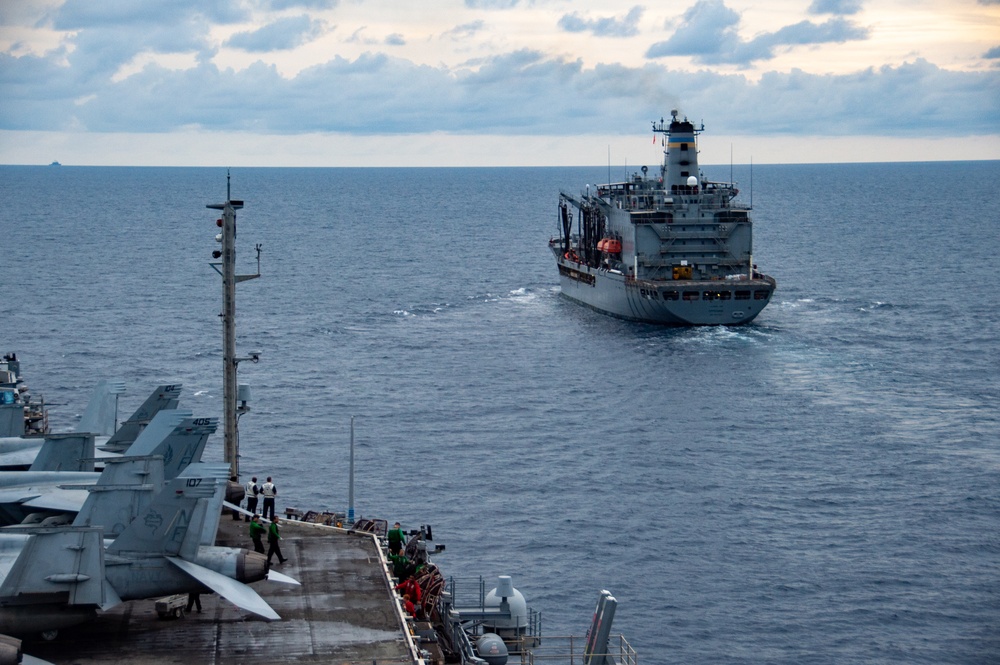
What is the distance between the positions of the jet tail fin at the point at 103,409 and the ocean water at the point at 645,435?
46.1ft

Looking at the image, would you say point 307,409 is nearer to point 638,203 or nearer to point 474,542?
point 474,542

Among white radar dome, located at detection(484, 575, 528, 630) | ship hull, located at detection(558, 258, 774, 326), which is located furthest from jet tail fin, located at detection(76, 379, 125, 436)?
ship hull, located at detection(558, 258, 774, 326)

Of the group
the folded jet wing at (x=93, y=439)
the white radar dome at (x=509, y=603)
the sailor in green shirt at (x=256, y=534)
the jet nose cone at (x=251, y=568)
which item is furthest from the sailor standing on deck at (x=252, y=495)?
the jet nose cone at (x=251, y=568)

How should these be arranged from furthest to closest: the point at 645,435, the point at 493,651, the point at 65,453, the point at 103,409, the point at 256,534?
the point at 645,435, the point at 103,409, the point at 65,453, the point at 256,534, the point at 493,651

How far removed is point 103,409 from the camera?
52.5 m

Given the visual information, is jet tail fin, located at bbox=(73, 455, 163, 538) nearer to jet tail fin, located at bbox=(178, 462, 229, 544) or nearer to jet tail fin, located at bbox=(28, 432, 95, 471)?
jet tail fin, located at bbox=(178, 462, 229, 544)

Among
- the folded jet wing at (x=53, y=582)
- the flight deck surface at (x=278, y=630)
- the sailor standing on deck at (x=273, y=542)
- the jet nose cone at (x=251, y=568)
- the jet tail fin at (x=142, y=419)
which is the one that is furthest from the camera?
the jet tail fin at (x=142, y=419)

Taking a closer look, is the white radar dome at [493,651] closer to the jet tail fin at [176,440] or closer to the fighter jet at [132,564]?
the fighter jet at [132,564]

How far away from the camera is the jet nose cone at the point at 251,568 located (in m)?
34.0

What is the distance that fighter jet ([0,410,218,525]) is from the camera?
39.5 m

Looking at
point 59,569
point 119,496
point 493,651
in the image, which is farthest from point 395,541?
point 59,569

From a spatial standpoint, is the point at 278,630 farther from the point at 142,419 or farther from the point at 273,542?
the point at 142,419

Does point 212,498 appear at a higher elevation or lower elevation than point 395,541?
higher

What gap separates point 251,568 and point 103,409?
21.3 metres
